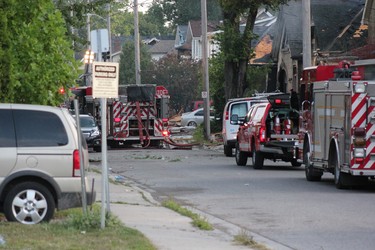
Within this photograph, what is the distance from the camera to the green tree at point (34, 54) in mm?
16125

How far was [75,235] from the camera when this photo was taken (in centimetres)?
1223

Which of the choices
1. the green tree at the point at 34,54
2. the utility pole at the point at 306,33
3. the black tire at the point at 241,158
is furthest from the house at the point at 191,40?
the green tree at the point at 34,54

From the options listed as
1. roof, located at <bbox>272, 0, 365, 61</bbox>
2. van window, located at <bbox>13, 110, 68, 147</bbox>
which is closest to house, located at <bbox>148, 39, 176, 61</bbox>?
roof, located at <bbox>272, 0, 365, 61</bbox>

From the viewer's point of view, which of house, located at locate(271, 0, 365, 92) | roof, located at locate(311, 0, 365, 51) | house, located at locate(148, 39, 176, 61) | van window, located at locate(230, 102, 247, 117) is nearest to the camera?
van window, located at locate(230, 102, 247, 117)

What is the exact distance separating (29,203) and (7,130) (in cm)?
109

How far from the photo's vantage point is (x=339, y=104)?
814 inches

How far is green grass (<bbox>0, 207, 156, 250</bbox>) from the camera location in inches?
447

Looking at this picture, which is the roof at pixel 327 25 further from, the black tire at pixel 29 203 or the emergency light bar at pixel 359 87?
the black tire at pixel 29 203

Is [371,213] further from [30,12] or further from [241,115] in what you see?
[241,115]

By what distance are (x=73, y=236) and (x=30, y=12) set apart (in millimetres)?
5525

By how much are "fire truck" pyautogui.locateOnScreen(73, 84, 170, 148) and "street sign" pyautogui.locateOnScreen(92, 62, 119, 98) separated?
2675 cm

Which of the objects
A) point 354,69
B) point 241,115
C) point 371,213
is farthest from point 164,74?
point 371,213

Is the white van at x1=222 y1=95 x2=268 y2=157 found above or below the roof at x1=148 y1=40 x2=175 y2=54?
below

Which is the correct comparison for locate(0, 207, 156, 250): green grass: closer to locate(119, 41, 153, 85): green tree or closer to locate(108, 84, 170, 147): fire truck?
locate(108, 84, 170, 147): fire truck
